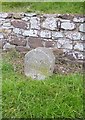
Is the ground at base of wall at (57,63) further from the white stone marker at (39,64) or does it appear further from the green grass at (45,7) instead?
the green grass at (45,7)

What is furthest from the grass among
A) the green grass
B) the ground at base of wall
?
the green grass

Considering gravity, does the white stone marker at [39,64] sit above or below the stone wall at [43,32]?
below

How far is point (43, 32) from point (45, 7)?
25.5 inches

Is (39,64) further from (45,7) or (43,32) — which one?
(45,7)

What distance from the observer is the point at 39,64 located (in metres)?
4.80

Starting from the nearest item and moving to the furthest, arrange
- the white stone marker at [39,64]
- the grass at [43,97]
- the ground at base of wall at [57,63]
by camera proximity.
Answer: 1. the grass at [43,97]
2. the white stone marker at [39,64]
3. the ground at base of wall at [57,63]

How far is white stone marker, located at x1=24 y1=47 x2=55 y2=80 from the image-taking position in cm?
481

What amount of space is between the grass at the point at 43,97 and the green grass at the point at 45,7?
1.43 metres

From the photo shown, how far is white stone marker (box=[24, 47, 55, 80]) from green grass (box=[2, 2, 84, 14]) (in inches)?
46.6

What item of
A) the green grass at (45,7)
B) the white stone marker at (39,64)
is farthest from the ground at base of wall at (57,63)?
the green grass at (45,7)

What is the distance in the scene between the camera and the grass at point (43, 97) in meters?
3.93

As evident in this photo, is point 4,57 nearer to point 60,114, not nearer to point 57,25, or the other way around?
point 57,25

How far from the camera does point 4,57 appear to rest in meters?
5.51

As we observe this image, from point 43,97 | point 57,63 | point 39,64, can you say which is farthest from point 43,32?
point 43,97
